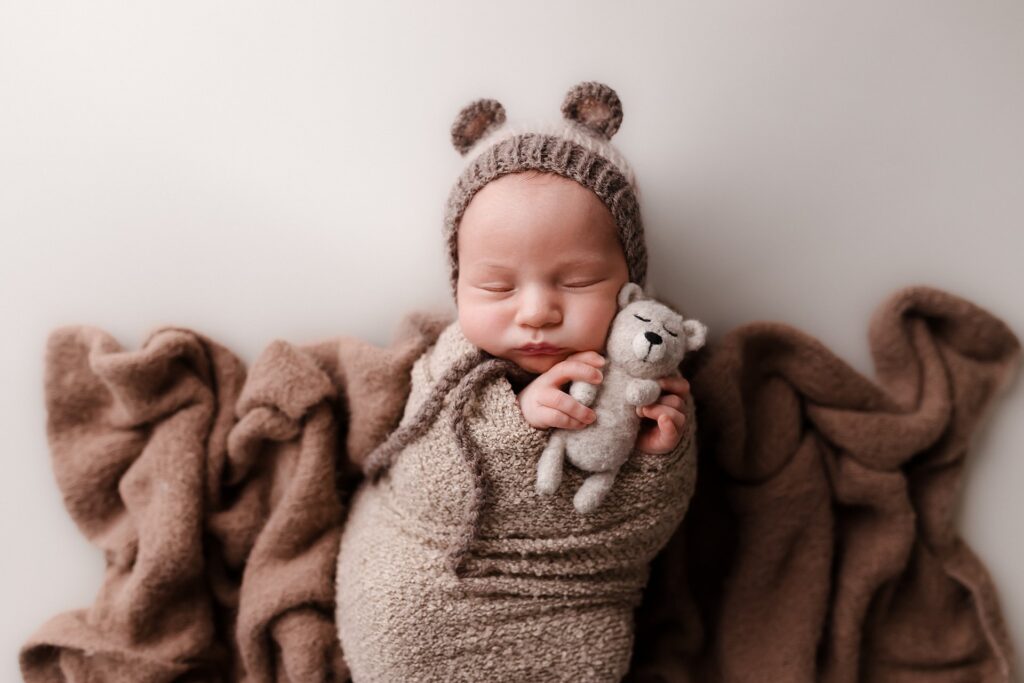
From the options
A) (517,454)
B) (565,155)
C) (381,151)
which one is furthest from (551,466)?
(381,151)

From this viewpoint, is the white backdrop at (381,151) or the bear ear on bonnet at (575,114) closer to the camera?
the bear ear on bonnet at (575,114)

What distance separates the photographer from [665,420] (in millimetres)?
866

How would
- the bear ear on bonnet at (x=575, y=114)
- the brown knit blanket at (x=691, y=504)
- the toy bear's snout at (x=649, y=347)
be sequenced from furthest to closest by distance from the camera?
the brown knit blanket at (x=691, y=504), the bear ear on bonnet at (x=575, y=114), the toy bear's snout at (x=649, y=347)

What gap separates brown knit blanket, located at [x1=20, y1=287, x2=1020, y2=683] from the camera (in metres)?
1.05

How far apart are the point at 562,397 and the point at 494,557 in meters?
0.23

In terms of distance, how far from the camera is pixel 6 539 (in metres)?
1.12

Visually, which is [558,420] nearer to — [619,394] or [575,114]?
[619,394]

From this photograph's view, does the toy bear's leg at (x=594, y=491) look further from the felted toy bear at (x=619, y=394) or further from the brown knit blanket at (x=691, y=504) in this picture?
the brown knit blanket at (x=691, y=504)

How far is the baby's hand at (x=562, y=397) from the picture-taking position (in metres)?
0.85

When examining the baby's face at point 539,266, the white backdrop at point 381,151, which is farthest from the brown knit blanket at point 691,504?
the baby's face at point 539,266

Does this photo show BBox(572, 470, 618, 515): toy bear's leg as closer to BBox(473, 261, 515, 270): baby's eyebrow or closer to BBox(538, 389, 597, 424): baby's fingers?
BBox(538, 389, 597, 424): baby's fingers

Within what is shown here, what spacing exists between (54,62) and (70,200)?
0.18 m

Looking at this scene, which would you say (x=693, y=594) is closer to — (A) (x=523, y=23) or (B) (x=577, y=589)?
(B) (x=577, y=589)

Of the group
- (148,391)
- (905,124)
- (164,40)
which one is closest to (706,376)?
(905,124)
